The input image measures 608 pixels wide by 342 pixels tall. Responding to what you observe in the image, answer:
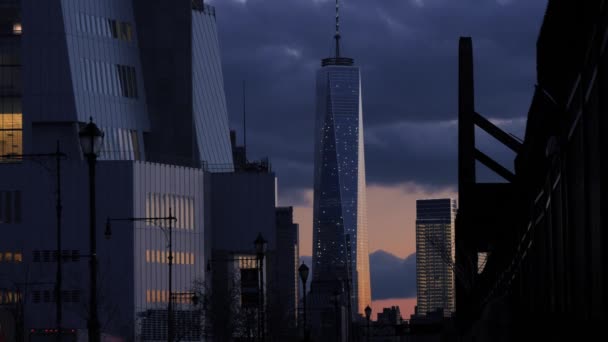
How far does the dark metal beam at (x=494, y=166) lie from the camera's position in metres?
23.8

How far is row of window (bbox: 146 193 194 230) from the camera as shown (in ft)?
559

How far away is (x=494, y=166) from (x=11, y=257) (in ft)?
483

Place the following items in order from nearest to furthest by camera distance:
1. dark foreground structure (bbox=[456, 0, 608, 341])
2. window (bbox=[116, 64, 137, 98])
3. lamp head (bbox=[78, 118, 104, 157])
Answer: dark foreground structure (bbox=[456, 0, 608, 341]), lamp head (bbox=[78, 118, 104, 157]), window (bbox=[116, 64, 137, 98])

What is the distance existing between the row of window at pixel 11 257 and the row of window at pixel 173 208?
1560cm

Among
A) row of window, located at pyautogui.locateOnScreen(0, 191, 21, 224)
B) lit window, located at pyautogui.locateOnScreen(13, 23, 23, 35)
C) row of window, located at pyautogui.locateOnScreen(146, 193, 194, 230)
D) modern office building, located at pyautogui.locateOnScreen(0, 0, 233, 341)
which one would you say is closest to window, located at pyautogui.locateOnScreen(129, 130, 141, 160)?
modern office building, located at pyautogui.locateOnScreen(0, 0, 233, 341)

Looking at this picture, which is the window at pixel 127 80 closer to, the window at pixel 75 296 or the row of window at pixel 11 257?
the row of window at pixel 11 257

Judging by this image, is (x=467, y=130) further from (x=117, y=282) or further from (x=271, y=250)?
(x=271, y=250)

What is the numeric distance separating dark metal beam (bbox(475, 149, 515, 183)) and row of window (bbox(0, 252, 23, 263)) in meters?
144

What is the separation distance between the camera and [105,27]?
579 ft

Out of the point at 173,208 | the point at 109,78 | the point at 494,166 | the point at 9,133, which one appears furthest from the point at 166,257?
the point at 494,166

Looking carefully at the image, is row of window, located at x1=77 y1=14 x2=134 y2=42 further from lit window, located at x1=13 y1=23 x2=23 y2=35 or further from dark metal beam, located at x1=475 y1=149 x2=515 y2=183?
dark metal beam, located at x1=475 y1=149 x2=515 y2=183

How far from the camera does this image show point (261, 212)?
601 ft

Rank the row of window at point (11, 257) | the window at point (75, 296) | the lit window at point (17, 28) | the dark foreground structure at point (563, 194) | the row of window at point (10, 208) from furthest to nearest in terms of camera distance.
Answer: the lit window at point (17, 28) → the row of window at point (10, 208) → the row of window at point (11, 257) → the window at point (75, 296) → the dark foreground structure at point (563, 194)

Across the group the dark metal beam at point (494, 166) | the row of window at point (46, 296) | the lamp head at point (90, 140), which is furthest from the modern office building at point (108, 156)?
the dark metal beam at point (494, 166)
